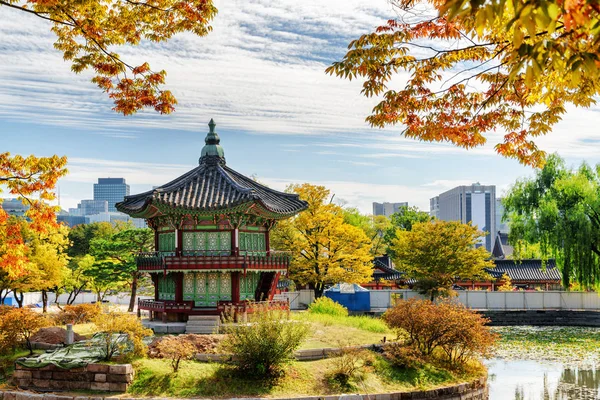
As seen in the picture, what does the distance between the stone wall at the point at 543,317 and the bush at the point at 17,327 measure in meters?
29.8

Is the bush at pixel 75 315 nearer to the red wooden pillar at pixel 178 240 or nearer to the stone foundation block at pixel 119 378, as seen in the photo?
the red wooden pillar at pixel 178 240

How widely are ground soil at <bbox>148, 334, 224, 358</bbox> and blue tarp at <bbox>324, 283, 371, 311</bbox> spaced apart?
63.3 ft

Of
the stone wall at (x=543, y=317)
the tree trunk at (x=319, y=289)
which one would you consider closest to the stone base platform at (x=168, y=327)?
the tree trunk at (x=319, y=289)

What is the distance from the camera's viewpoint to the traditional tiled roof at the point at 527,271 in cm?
5303

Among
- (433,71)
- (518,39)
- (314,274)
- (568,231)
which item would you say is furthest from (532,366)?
(518,39)

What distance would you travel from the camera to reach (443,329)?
19344mm

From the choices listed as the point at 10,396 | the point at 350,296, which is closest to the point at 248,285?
the point at 10,396

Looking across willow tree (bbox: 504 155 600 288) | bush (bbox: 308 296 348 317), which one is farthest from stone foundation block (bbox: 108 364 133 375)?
willow tree (bbox: 504 155 600 288)

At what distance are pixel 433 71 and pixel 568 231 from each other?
2816 centimetres

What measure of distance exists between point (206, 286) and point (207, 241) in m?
1.75

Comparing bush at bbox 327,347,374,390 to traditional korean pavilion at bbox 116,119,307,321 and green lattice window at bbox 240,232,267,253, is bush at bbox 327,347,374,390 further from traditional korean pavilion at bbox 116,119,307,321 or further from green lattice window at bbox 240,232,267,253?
green lattice window at bbox 240,232,267,253

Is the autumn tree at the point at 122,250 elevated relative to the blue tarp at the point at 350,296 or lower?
elevated

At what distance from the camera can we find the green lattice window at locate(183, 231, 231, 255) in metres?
25.0

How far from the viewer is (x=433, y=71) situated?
11.1m
